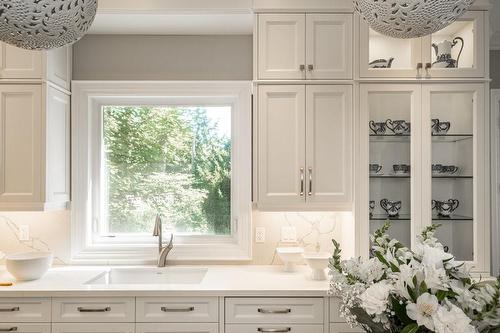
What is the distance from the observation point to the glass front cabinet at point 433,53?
259 cm

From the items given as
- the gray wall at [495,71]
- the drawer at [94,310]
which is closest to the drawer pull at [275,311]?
the drawer at [94,310]

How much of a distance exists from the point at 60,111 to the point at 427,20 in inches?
94.7

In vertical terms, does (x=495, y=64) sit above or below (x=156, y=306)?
above

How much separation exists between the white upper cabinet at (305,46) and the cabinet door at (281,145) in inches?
4.7

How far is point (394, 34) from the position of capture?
131cm

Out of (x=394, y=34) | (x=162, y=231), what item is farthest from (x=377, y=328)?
(x=162, y=231)

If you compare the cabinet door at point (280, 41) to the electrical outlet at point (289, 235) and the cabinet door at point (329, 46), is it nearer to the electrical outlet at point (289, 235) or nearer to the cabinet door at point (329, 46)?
the cabinet door at point (329, 46)

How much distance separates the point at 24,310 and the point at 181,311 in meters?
0.88

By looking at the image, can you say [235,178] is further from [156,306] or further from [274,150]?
[156,306]

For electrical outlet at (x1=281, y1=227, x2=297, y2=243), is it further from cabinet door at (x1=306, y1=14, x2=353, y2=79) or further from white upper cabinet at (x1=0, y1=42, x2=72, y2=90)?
white upper cabinet at (x1=0, y1=42, x2=72, y2=90)

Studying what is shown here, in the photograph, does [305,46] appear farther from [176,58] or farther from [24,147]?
[24,147]

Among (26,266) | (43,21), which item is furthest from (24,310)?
(43,21)

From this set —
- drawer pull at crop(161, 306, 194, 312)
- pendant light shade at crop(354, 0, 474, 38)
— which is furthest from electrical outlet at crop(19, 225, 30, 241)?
pendant light shade at crop(354, 0, 474, 38)

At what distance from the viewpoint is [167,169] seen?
314 cm
